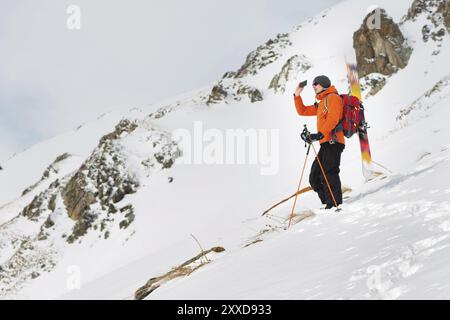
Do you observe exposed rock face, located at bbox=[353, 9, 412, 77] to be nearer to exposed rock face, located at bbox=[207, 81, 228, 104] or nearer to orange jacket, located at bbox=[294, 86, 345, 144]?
exposed rock face, located at bbox=[207, 81, 228, 104]

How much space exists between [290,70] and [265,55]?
360 inches

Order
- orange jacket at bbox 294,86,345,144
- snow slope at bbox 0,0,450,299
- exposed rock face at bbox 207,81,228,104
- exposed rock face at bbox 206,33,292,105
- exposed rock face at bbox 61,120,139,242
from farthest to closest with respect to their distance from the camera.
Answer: exposed rock face at bbox 206,33,292,105, exposed rock face at bbox 207,81,228,104, exposed rock face at bbox 61,120,139,242, orange jacket at bbox 294,86,345,144, snow slope at bbox 0,0,450,299

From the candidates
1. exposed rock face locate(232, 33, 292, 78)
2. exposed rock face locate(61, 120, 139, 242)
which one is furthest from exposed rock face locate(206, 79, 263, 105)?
exposed rock face locate(61, 120, 139, 242)

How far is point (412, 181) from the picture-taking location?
644 cm

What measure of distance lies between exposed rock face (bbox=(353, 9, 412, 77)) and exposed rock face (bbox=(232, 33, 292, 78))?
12930mm

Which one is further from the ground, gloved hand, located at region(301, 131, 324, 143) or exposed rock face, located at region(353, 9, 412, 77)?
exposed rock face, located at region(353, 9, 412, 77)

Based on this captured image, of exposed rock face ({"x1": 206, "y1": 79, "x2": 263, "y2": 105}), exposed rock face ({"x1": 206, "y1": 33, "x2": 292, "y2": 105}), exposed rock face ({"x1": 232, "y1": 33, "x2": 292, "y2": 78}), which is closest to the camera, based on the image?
exposed rock face ({"x1": 206, "y1": 79, "x2": 263, "y2": 105})

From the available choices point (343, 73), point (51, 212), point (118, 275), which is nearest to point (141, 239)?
point (51, 212)

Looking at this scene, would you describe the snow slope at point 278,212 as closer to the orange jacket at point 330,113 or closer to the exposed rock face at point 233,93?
the exposed rock face at point 233,93

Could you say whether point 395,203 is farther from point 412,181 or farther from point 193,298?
point 193,298

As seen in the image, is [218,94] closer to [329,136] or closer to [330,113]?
[329,136]

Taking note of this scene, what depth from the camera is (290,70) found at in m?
37.7

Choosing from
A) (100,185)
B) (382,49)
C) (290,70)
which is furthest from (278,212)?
(290,70)

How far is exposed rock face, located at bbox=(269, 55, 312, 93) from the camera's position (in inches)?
1463
